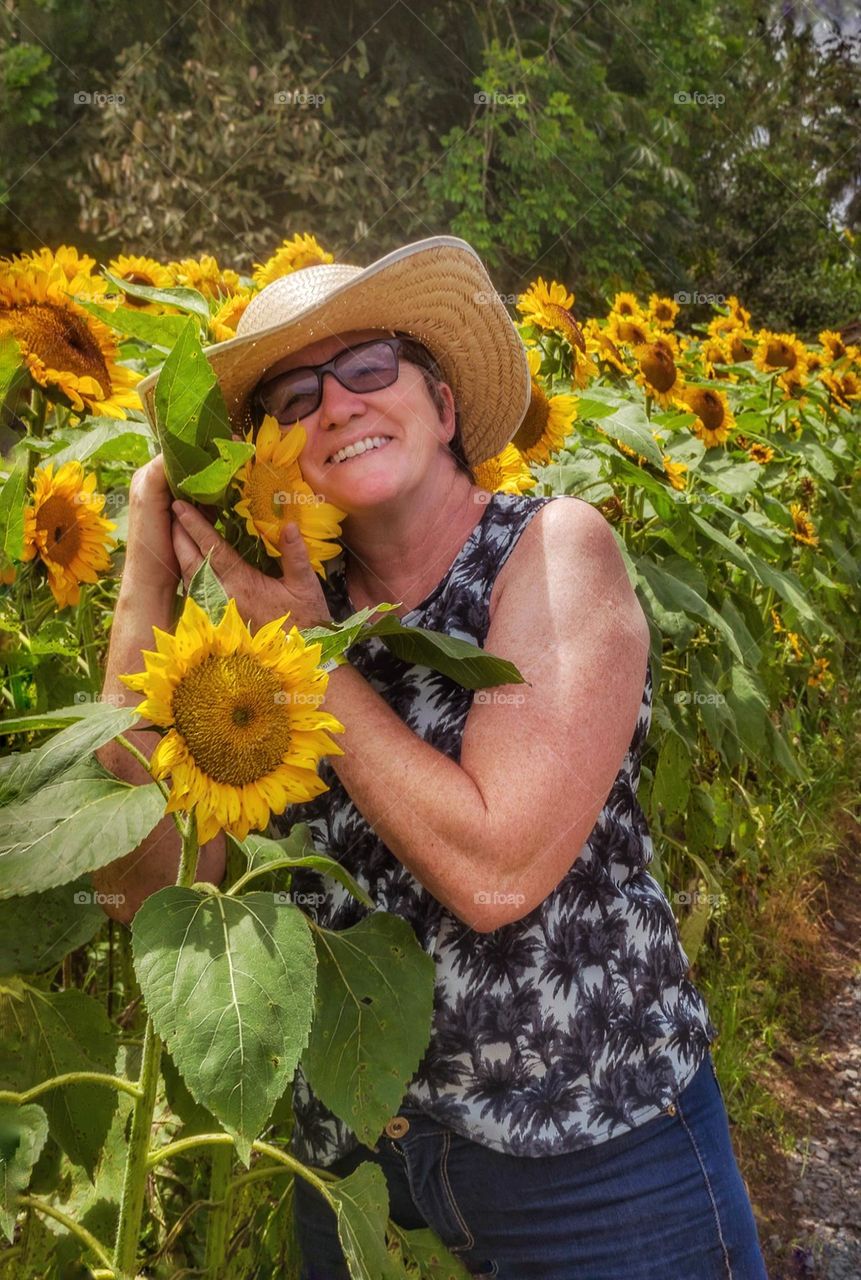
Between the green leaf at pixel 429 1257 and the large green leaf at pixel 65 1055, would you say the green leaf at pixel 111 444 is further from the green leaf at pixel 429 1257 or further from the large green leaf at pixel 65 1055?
the green leaf at pixel 429 1257

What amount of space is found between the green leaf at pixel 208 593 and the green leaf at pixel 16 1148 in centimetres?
35

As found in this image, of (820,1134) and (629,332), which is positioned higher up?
(629,332)

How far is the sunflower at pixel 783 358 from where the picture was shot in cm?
304

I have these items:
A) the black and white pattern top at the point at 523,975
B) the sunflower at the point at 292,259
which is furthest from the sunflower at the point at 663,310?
the black and white pattern top at the point at 523,975

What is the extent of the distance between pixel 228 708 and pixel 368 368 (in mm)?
486

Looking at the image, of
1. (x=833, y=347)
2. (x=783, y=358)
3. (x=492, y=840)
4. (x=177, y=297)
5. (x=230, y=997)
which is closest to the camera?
(x=230, y=997)

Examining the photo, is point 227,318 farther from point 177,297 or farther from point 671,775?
point 671,775

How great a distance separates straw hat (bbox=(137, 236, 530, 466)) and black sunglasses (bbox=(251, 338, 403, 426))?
2cm

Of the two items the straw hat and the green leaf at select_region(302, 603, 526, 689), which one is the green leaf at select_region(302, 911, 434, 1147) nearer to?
the green leaf at select_region(302, 603, 526, 689)

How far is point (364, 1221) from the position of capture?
976 millimetres

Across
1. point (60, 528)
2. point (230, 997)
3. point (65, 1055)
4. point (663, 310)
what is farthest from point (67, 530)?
point (663, 310)

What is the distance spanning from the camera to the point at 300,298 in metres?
1.26

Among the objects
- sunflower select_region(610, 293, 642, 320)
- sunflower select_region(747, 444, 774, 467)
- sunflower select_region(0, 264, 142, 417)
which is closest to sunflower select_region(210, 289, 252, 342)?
sunflower select_region(0, 264, 142, 417)

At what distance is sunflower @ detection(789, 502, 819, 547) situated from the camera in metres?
3.08
